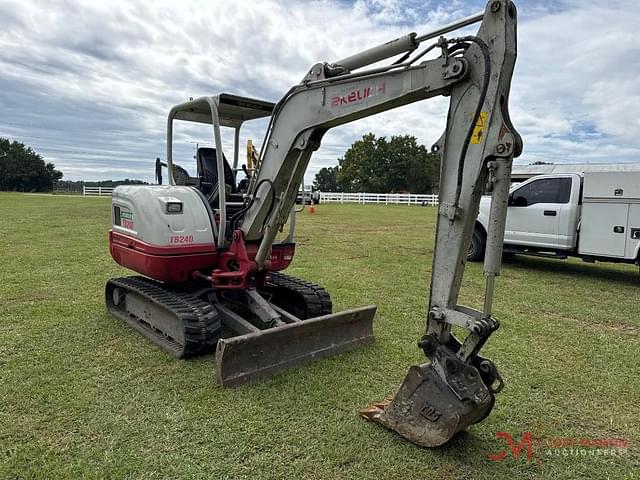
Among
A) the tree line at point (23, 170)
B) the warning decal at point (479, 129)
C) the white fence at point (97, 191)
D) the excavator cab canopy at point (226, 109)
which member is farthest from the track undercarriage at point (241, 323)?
the tree line at point (23, 170)

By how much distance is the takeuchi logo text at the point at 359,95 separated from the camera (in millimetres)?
3512

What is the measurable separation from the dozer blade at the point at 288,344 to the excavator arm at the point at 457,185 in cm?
103

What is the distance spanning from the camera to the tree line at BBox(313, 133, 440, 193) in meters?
55.5

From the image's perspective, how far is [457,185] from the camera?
3121 millimetres

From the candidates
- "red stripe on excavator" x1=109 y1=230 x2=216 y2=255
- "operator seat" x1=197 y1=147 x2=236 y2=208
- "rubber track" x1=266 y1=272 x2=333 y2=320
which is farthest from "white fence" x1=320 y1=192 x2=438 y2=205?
"red stripe on excavator" x1=109 y1=230 x2=216 y2=255

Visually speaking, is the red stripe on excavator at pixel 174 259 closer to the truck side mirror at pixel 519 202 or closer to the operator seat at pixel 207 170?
the operator seat at pixel 207 170

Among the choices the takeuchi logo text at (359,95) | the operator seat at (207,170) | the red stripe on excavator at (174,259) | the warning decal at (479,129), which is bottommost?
the red stripe on excavator at (174,259)

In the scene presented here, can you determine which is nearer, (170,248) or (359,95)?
(359,95)

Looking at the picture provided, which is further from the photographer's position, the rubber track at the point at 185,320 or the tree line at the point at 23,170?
the tree line at the point at 23,170

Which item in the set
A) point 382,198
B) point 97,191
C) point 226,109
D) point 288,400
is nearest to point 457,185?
point 288,400

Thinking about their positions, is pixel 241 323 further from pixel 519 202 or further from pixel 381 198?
pixel 381 198

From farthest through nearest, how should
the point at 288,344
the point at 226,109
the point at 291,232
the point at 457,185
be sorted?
the point at 226,109 → the point at 291,232 → the point at 288,344 → the point at 457,185

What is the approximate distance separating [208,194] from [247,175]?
511mm

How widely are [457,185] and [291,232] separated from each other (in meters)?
2.49
